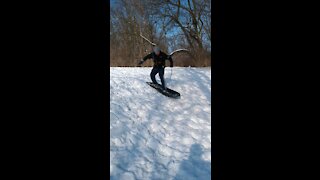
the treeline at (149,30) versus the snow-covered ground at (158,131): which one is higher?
the treeline at (149,30)

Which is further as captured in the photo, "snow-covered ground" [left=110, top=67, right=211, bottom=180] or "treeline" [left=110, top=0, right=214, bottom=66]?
"treeline" [left=110, top=0, right=214, bottom=66]

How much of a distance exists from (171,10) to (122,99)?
621 inches

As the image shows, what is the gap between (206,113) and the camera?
17.6 feet

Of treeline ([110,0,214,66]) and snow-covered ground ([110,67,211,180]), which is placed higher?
treeline ([110,0,214,66])

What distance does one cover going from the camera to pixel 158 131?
14.4ft

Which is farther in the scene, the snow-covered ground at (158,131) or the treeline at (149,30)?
the treeline at (149,30)

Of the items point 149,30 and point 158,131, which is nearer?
point 158,131

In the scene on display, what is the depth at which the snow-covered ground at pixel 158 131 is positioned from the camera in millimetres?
3014

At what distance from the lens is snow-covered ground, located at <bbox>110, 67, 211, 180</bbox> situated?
3.01m
